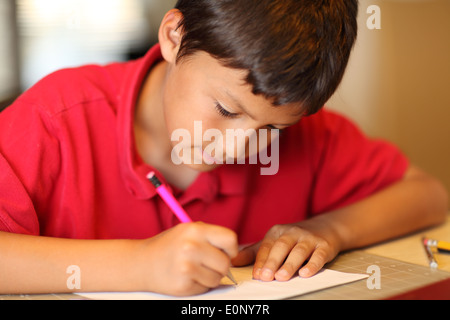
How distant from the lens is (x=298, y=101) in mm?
688

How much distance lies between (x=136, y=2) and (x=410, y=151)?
1.29 m

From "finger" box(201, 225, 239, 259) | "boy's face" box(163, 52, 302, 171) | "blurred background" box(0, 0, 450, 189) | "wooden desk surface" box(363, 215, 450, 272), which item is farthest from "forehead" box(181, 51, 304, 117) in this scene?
"blurred background" box(0, 0, 450, 189)

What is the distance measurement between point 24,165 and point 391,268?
48 centimetres

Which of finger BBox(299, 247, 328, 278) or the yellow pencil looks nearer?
finger BBox(299, 247, 328, 278)

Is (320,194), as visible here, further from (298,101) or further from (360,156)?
(298,101)

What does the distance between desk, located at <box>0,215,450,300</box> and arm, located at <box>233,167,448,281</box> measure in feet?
0.07

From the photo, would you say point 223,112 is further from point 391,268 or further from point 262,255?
point 391,268

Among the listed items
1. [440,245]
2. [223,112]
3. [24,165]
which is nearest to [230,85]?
[223,112]

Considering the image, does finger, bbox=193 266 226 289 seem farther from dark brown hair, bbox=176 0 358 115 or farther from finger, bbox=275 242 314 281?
dark brown hair, bbox=176 0 358 115

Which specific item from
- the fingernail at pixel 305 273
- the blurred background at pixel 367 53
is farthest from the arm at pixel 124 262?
the blurred background at pixel 367 53

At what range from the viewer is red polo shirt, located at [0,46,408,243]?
719 mm

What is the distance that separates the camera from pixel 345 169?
3.42 feet

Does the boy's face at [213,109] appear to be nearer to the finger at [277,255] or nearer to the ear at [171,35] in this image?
the ear at [171,35]
